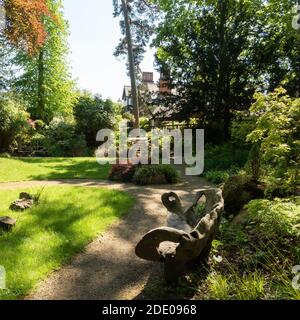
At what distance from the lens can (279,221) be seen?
4.48 meters

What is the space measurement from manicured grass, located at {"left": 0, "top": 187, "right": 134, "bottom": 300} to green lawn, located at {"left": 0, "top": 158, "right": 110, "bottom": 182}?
280 centimetres

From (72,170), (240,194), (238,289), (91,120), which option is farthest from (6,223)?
A: (91,120)

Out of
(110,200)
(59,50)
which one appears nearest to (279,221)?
(110,200)

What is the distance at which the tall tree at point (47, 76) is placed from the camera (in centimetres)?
2848

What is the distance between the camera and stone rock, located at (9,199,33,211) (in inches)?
289

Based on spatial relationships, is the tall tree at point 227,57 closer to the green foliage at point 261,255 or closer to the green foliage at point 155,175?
the green foliage at point 155,175

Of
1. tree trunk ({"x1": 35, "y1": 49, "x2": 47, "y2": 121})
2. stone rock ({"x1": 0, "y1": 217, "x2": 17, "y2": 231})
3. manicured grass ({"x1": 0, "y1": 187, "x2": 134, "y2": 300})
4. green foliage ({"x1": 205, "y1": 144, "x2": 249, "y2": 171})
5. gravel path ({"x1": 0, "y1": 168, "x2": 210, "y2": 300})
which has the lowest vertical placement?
gravel path ({"x1": 0, "y1": 168, "x2": 210, "y2": 300})

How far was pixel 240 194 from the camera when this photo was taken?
687cm

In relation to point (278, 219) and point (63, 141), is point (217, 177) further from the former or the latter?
point (63, 141)

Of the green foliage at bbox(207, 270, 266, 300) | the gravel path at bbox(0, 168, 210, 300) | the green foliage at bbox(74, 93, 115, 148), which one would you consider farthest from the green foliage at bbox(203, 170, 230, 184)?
the green foliage at bbox(74, 93, 115, 148)

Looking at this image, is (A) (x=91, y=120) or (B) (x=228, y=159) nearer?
(B) (x=228, y=159)

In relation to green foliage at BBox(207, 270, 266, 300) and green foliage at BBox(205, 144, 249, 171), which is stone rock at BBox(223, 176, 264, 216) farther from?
green foliage at BBox(205, 144, 249, 171)

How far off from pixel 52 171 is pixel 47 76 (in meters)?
18.5
